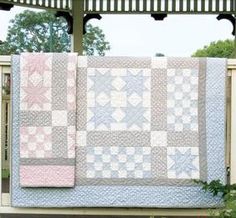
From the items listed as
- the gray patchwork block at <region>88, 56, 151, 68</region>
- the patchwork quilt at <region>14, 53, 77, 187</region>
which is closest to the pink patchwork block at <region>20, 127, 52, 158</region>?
the patchwork quilt at <region>14, 53, 77, 187</region>

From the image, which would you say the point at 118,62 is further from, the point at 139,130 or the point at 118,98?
the point at 139,130

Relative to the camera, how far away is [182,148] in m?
3.92

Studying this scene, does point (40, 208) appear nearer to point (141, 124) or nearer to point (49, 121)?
point (49, 121)

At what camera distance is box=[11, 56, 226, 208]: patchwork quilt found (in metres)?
3.91

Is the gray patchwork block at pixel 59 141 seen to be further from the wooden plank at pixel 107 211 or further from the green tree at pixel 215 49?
the green tree at pixel 215 49

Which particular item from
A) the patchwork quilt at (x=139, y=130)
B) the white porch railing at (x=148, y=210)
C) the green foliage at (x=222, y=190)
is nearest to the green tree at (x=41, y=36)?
the white porch railing at (x=148, y=210)

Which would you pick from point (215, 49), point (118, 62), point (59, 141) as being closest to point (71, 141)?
point (59, 141)

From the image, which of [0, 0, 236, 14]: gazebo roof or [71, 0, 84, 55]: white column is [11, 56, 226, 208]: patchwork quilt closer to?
[71, 0, 84, 55]: white column

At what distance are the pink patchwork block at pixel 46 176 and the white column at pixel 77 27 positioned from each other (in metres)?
5.83

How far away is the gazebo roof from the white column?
0.30 metres

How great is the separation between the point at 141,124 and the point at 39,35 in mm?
24422

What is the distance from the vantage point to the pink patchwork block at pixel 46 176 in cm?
387

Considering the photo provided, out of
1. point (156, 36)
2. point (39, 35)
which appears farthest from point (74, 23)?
point (39, 35)

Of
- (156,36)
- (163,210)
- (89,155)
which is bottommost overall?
(163,210)
